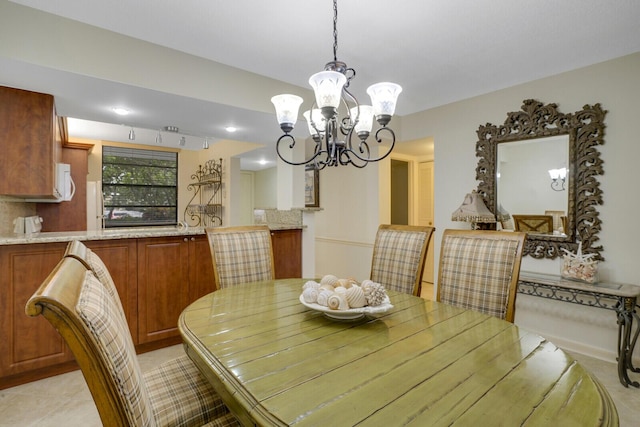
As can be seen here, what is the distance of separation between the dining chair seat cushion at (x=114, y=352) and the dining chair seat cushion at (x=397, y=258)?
5.29 ft

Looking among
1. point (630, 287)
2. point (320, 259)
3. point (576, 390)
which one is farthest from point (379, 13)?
point (320, 259)

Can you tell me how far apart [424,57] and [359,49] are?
1.76ft

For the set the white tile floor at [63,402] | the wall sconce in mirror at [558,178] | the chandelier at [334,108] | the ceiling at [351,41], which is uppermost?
the ceiling at [351,41]

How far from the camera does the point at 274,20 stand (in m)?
2.04

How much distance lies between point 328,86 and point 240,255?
123 centimetres

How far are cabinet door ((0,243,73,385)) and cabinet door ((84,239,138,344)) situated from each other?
0.29m

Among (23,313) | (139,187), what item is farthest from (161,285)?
(139,187)

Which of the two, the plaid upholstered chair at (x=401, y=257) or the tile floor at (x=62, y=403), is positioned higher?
the plaid upholstered chair at (x=401, y=257)

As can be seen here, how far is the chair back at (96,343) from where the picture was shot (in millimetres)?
566

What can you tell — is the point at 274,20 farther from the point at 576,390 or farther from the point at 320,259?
the point at 320,259

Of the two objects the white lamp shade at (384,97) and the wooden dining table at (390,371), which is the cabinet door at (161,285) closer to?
the wooden dining table at (390,371)

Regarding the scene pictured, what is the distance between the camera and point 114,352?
2.15 feet

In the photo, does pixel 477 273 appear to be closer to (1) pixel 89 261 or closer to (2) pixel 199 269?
(1) pixel 89 261

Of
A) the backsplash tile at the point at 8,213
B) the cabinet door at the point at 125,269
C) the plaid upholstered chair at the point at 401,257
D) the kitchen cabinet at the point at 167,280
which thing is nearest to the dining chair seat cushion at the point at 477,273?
the plaid upholstered chair at the point at 401,257
